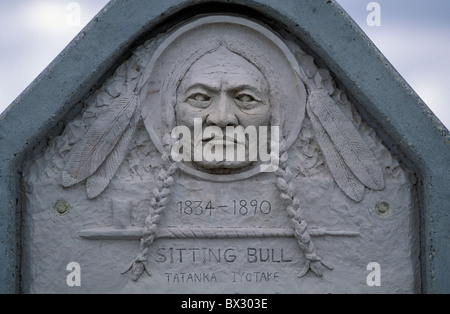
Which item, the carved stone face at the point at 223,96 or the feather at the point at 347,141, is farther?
the feather at the point at 347,141

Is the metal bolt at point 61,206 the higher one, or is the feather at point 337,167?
the feather at point 337,167

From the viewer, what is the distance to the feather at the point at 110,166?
444cm

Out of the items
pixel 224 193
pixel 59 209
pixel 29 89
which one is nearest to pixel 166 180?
pixel 224 193

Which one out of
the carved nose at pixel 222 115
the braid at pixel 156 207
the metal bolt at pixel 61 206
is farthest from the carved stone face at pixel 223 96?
the metal bolt at pixel 61 206

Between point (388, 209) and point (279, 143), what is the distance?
758 millimetres

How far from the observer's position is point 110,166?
4441mm

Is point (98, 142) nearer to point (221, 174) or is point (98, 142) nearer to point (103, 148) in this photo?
point (103, 148)

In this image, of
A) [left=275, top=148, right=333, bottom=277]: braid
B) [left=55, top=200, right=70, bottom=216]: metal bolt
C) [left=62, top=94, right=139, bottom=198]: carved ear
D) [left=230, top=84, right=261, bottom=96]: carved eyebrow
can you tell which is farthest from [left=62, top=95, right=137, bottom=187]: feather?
[left=275, top=148, right=333, bottom=277]: braid

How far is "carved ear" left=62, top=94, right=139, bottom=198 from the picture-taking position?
443cm

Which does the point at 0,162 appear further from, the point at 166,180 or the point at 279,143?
the point at 279,143

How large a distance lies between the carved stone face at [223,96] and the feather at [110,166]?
0.31 m

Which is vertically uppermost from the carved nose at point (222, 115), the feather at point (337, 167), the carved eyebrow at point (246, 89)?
the carved eyebrow at point (246, 89)

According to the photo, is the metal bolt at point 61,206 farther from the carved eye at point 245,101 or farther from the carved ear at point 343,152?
the carved ear at point 343,152

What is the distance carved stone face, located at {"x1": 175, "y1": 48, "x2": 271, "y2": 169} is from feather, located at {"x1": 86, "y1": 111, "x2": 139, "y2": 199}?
0.31m
